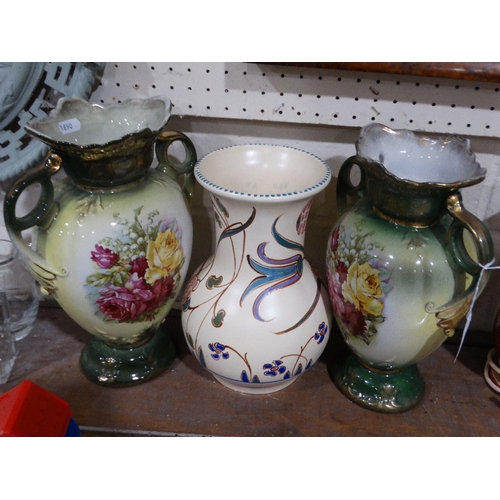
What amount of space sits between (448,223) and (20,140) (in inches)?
24.8

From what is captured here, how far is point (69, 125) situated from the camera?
28.8 inches

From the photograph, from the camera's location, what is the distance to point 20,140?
2.68ft

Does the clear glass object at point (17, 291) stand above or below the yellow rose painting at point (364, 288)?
below

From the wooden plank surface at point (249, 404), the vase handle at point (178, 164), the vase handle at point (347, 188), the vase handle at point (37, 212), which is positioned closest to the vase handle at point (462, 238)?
the vase handle at point (347, 188)

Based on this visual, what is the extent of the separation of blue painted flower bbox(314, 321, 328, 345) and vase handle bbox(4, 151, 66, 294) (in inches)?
13.9

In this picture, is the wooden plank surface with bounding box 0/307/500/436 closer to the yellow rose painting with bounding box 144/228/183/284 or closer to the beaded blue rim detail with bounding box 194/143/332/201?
the yellow rose painting with bounding box 144/228/183/284

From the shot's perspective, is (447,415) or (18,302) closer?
(447,415)

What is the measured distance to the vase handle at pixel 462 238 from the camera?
2.00 ft

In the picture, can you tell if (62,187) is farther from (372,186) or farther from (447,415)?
(447,415)

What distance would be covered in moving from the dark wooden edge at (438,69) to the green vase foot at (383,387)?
0.41 metres

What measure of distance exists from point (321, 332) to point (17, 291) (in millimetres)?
515

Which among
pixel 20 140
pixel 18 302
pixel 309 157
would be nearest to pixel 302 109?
pixel 309 157

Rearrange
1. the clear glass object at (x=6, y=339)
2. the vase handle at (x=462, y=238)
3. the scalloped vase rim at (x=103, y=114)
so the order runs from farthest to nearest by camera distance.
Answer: the clear glass object at (x=6, y=339) < the scalloped vase rim at (x=103, y=114) < the vase handle at (x=462, y=238)

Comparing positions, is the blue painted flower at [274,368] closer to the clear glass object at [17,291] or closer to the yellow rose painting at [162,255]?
the yellow rose painting at [162,255]
